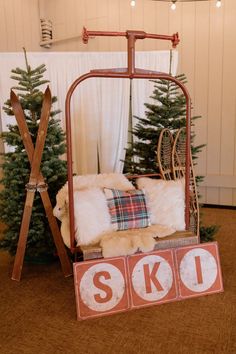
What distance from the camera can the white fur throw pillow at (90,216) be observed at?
7.44ft

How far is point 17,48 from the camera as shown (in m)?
4.47

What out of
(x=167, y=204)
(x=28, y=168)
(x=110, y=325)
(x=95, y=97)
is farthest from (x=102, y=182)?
(x=95, y=97)

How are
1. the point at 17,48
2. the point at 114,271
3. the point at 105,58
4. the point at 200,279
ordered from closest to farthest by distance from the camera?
the point at 114,271 → the point at 200,279 → the point at 105,58 → the point at 17,48

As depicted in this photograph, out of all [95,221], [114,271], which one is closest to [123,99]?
[95,221]

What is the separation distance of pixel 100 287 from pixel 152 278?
357mm

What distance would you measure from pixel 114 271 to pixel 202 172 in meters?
2.88

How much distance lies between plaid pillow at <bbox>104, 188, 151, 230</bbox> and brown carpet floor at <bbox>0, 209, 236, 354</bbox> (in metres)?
0.58

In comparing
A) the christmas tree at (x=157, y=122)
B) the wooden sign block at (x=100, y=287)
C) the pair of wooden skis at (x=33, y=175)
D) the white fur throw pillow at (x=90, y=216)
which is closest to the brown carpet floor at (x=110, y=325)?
the wooden sign block at (x=100, y=287)

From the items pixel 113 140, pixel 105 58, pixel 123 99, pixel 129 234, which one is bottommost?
pixel 129 234

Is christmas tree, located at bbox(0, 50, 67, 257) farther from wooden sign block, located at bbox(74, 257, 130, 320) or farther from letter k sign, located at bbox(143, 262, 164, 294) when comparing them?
letter k sign, located at bbox(143, 262, 164, 294)

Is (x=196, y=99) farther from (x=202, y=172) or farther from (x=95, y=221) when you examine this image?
(x=95, y=221)

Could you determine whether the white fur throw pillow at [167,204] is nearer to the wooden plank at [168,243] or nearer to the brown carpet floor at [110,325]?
the wooden plank at [168,243]

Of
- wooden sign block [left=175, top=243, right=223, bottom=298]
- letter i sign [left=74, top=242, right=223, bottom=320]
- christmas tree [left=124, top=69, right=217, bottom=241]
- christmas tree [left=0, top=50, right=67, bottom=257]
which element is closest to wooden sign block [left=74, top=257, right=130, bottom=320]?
letter i sign [left=74, top=242, right=223, bottom=320]

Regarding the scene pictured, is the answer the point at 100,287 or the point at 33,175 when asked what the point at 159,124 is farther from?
the point at 100,287
